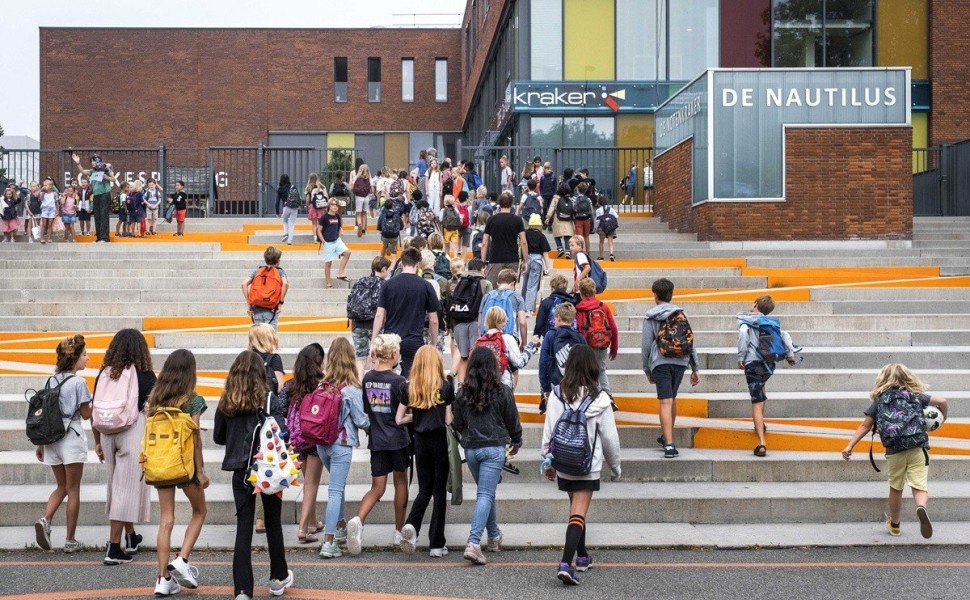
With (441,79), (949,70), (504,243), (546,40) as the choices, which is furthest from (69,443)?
(441,79)

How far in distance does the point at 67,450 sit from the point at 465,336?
4467mm

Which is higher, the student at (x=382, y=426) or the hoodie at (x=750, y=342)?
the hoodie at (x=750, y=342)

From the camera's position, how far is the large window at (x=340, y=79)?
5338cm

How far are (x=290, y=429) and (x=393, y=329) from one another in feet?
8.09

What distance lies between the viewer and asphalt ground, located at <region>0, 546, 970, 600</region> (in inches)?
297

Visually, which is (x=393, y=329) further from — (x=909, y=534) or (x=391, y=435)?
(x=909, y=534)

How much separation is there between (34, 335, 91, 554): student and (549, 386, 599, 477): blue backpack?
148 inches

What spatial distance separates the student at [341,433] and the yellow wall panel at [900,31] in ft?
84.1

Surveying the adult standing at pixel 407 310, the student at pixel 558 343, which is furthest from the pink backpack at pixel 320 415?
the student at pixel 558 343

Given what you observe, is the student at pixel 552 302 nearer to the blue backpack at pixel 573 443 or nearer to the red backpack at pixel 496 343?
the red backpack at pixel 496 343

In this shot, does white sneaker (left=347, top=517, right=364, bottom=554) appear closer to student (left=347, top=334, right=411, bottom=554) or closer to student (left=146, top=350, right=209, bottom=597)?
student (left=347, top=334, right=411, bottom=554)

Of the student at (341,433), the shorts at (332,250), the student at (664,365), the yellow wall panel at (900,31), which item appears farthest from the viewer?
the yellow wall panel at (900,31)

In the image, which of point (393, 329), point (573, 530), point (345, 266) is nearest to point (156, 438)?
point (573, 530)

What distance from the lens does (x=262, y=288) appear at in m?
12.9
